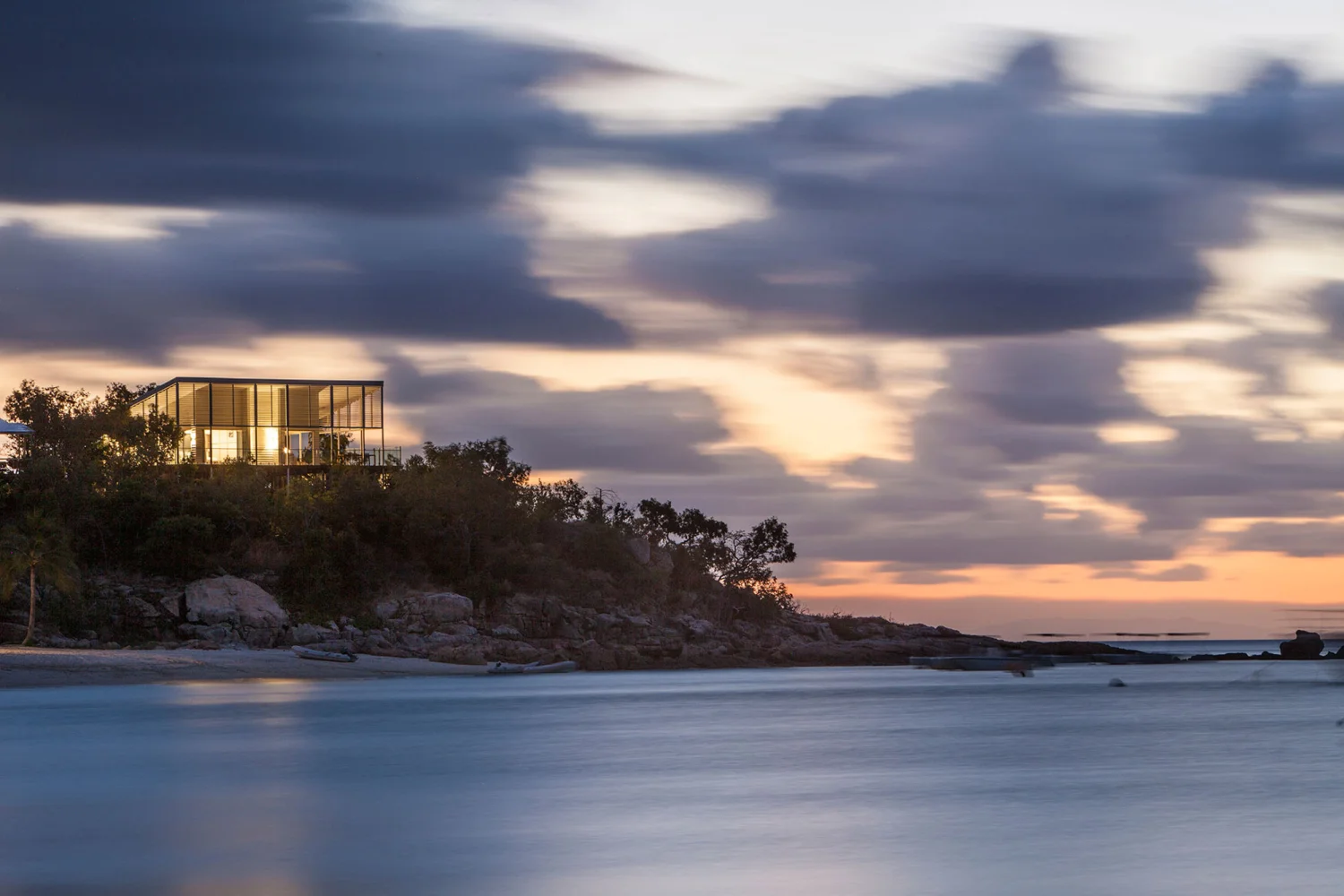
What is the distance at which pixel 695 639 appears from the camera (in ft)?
326

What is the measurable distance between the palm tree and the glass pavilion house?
68.0 feet

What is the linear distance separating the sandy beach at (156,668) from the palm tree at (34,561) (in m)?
3.19

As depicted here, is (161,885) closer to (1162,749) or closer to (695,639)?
(1162,749)

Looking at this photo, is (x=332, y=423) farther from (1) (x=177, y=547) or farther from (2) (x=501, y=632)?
(2) (x=501, y=632)

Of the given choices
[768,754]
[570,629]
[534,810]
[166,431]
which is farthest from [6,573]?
[534,810]

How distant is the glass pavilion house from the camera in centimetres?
9094

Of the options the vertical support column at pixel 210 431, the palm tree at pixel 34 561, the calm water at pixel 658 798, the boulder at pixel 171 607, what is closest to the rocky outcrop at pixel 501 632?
the boulder at pixel 171 607

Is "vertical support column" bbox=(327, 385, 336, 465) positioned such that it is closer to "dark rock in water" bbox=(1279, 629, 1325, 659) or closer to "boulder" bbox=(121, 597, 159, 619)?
"boulder" bbox=(121, 597, 159, 619)

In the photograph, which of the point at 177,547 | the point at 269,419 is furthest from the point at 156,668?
the point at 269,419

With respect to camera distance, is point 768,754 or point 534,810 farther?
point 768,754

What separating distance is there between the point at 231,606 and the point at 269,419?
766 inches

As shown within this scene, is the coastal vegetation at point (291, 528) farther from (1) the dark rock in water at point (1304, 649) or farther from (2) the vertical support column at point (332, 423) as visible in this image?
(1) the dark rock in water at point (1304, 649)

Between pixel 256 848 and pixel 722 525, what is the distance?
88.0 metres

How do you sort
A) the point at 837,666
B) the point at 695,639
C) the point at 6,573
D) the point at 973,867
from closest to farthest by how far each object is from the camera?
1. the point at 973,867
2. the point at 6,573
3. the point at 695,639
4. the point at 837,666
